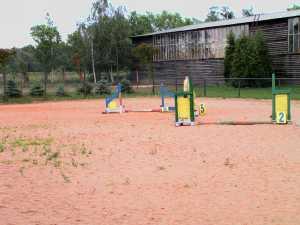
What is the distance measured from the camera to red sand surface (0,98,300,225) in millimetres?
5273

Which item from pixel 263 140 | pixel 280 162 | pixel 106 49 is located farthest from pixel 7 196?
pixel 106 49

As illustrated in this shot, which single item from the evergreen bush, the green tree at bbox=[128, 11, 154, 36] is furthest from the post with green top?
the green tree at bbox=[128, 11, 154, 36]

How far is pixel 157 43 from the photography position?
45.4 metres

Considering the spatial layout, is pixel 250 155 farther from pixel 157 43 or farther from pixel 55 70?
pixel 55 70

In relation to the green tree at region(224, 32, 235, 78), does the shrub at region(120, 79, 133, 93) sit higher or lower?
lower

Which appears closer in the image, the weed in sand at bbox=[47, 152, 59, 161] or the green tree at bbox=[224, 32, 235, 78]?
the weed in sand at bbox=[47, 152, 59, 161]

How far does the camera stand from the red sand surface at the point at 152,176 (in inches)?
208

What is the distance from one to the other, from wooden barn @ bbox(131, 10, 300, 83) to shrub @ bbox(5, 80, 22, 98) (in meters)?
11.5

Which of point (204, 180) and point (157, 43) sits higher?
point (157, 43)

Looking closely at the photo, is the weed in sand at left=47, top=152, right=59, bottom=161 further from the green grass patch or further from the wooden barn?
the wooden barn

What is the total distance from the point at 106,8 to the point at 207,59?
51.9ft

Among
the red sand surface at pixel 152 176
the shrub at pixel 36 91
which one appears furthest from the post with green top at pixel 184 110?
the shrub at pixel 36 91

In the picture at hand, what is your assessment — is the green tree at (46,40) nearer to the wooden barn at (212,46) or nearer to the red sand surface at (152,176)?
the wooden barn at (212,46)

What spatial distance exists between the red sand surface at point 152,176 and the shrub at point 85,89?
62.9 feet
